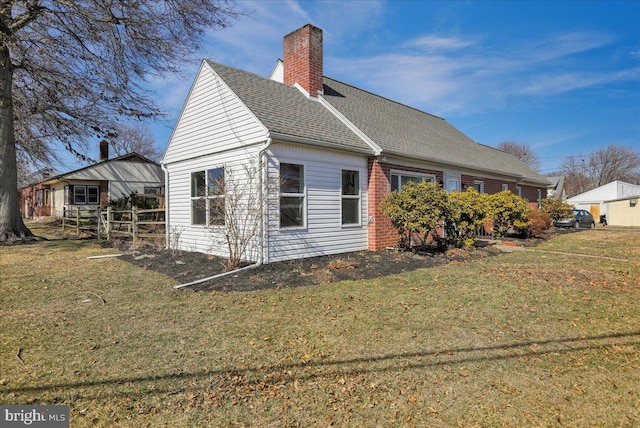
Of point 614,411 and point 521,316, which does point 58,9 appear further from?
point 614,411

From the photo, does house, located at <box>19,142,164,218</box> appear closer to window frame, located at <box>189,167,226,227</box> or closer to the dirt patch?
window frame, located at <box>189,167,226,227</box>

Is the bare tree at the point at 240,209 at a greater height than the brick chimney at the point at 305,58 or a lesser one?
lesser

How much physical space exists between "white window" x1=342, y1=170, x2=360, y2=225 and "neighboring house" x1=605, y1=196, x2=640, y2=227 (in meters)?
32.7

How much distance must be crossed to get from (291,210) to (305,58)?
19.8 ft

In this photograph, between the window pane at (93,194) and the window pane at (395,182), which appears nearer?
the window pane at (395,182)

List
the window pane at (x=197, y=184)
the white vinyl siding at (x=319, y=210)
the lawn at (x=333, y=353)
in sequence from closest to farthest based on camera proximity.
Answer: the lawn at (x=333, y=353)
the white vinyl siding at (x=319, y=210)
the window pane at (x=197, y=184)

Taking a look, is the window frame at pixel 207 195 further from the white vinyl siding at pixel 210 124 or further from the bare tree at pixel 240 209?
the white vinyl siding at pixel 210 124

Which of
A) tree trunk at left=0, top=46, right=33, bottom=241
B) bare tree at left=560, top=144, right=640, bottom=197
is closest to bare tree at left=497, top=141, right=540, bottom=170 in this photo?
bare tree at left=560, top=144, right=640, bottom=197

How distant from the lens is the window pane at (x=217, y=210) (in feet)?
28.2

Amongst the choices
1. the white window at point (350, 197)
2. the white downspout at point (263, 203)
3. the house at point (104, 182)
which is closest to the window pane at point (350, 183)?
the white window at point (350, 197)

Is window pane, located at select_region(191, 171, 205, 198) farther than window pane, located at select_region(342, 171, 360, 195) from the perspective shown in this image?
Yes

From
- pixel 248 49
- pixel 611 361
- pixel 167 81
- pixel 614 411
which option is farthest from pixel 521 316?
pixel 167 81

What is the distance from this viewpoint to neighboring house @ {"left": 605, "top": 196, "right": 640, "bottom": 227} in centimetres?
2988

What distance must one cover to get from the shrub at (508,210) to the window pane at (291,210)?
774 cm
